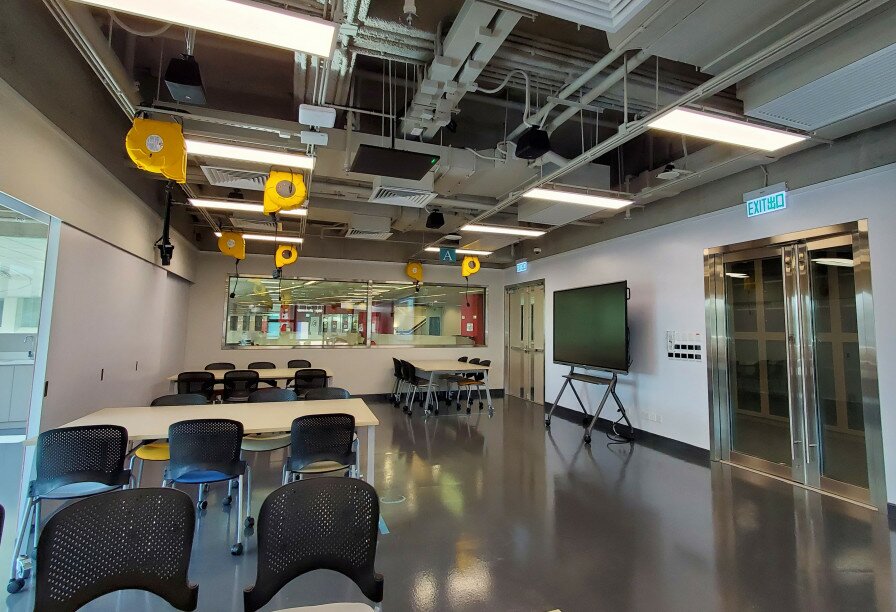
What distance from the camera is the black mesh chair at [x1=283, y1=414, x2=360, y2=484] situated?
3.03m

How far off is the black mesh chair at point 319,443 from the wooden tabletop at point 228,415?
12 centimetres

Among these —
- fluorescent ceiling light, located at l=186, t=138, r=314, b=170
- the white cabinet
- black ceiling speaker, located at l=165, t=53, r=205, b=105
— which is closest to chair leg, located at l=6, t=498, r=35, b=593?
fluorescent ceiling light, located at l=186, t=138, r=314, b=170

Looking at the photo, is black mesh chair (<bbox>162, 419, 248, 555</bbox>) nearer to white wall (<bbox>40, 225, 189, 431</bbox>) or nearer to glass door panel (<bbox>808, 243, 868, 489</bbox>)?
white wall (<bbox>40, 225, 189, 431</bbox>)

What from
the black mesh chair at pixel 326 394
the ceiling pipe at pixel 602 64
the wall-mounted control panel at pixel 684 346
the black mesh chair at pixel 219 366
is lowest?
the black mesh chair at pixel 326 394

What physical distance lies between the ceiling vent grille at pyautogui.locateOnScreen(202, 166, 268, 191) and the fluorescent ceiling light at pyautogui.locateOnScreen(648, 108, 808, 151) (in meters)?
3.42

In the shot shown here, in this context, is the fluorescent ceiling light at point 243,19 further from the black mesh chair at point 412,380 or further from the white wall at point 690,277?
the black mesh chair at point 412,380

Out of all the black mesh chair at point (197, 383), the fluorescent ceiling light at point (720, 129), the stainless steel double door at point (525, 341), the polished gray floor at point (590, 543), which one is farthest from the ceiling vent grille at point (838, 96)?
the black mesh chair at point (197, 383)

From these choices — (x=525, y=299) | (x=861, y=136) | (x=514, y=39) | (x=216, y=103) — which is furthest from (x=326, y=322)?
(x=861, y=136)

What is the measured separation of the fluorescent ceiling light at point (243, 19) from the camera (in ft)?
5.27

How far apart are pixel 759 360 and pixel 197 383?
7.14 meters

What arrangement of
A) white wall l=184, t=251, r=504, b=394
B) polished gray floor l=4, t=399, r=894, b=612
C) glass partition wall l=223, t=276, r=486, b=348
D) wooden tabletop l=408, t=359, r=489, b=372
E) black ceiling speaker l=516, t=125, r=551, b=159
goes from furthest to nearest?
glass partition wall l=223, t=276, r=486, b=348, white wall l=184, t=251, r=504, b=394, wooden tabletop l=408, t=359, r=489, b=372, black ceiling speaker l=516, t=125, r=551, b=159, polished gray floor l=4, t=399, r=894, b=612

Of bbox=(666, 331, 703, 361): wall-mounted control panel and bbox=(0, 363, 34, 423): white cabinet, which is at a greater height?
bbox=(666, 331, 703, 361): wall-mounted control panel

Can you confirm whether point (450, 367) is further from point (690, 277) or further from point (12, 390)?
point (12, 390)

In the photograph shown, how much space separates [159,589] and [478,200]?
4.78 metres
